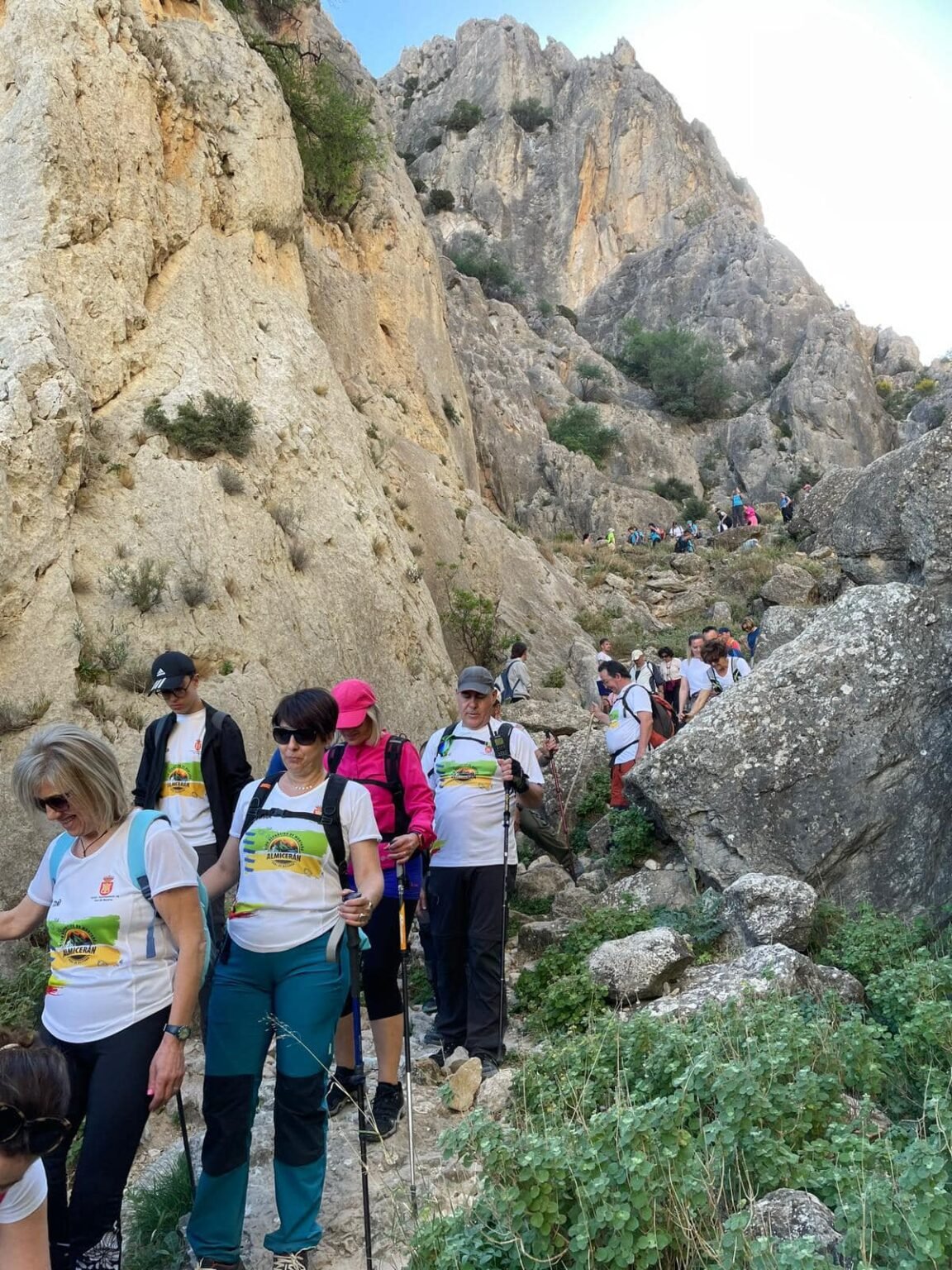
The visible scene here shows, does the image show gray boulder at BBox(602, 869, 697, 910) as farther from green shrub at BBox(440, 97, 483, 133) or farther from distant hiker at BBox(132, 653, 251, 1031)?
green shrub at BBox(440, 97, 483, 133)

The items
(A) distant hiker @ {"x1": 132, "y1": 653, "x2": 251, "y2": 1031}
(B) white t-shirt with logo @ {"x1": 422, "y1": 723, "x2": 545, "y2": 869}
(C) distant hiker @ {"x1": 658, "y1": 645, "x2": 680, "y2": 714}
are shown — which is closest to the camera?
(A) distant hiker @ {"x1": 132, "y1": 653, "x2": 251, "y2": 1031}

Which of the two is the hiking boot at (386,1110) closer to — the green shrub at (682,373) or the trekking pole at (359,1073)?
the trekking pole at (359,1073)

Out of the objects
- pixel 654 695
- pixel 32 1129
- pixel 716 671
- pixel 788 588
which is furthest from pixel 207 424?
pixel 788 588

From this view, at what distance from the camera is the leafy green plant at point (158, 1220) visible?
357 centimetres

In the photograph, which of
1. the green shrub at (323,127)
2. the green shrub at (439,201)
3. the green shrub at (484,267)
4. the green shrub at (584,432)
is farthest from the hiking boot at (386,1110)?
the green shrub at (439,201)

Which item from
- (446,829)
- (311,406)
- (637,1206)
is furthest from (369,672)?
(637,1206)

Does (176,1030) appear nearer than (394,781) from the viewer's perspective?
Yes

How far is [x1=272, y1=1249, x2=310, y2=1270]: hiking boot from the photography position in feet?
10.7

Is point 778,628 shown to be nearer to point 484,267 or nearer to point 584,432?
point 584,432

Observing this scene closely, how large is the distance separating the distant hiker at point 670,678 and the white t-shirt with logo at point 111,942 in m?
8.61

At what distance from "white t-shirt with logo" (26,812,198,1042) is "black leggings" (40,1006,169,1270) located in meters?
0.06

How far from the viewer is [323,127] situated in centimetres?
1806

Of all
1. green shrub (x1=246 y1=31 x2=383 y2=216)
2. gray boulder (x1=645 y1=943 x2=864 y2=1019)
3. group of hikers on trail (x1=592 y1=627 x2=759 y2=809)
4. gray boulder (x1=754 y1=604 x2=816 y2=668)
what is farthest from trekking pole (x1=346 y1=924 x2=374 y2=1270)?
green shrub (x1=246 y1=31 x2=383 y2=216)

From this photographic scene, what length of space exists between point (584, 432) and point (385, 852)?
35.7 m
